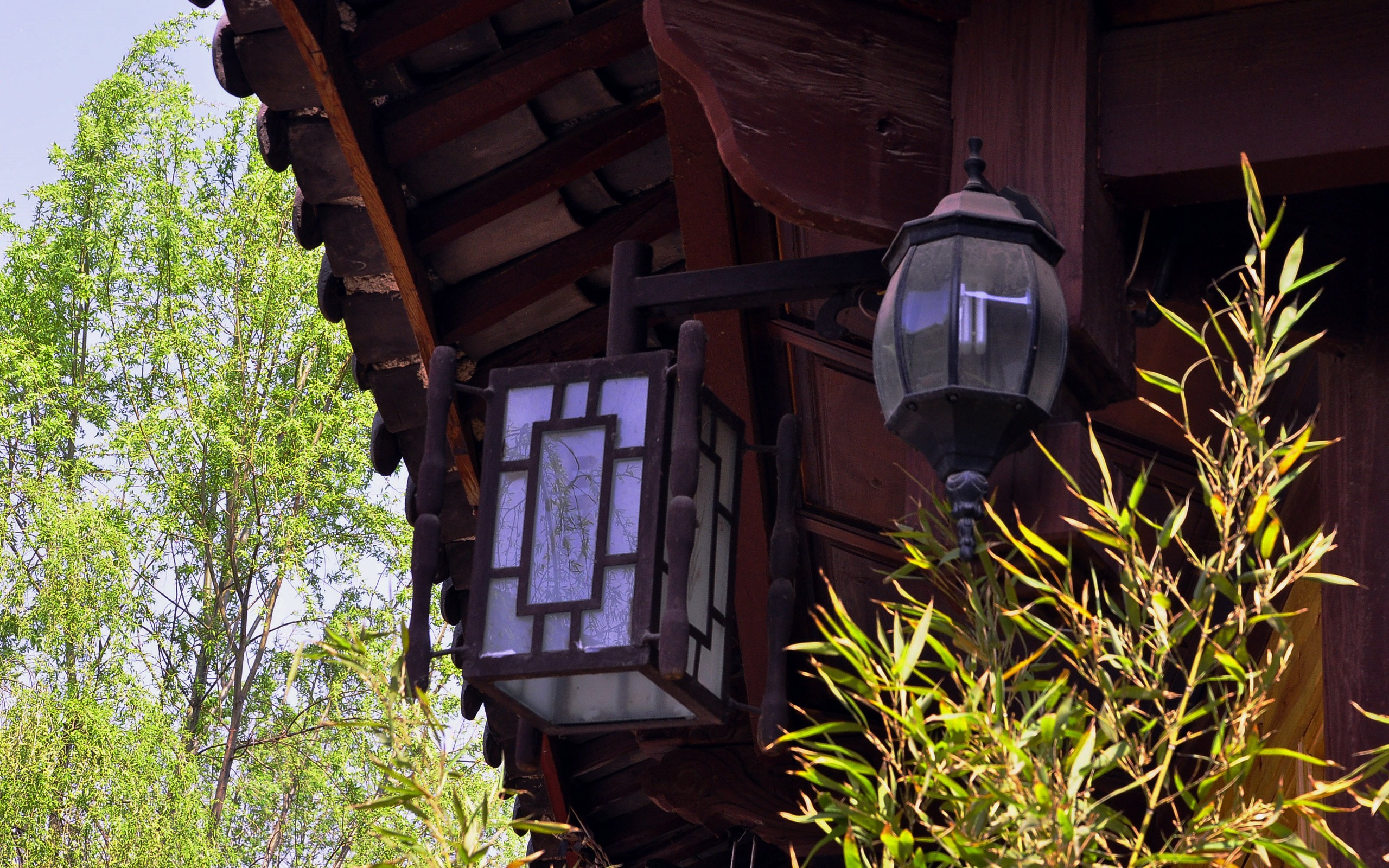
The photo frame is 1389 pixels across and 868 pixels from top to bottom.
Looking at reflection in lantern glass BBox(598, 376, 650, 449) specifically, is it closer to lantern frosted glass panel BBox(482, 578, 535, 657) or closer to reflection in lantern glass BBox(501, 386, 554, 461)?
reflection in lantern glass BBox(501, 386, 554, 461)

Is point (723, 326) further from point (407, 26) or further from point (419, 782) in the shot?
point (419, 782)

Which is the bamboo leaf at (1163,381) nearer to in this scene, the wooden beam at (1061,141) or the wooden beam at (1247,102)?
the wooden beam at (1061,141)

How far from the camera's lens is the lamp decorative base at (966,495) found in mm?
1953

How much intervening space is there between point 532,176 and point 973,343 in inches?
79.6

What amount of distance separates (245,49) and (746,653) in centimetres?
189

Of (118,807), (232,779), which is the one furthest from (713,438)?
(232,779)

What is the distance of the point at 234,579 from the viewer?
14.3 meters

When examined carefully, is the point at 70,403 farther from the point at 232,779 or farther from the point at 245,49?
the point at 245,49

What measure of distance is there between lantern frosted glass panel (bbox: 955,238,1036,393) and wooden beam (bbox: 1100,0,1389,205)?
332 mm

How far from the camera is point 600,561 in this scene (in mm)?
2639

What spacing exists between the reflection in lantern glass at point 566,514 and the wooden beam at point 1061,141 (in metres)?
0.79

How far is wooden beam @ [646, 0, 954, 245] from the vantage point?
7.60ft

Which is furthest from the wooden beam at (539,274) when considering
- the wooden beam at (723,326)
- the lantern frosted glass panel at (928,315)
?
the lantern frosted glass panel at (928,315)

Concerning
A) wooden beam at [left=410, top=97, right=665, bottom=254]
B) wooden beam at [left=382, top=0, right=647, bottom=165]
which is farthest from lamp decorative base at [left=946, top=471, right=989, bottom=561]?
wooden beam at [left=410, top=97, right=665, bottom=254]
